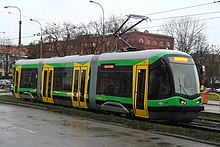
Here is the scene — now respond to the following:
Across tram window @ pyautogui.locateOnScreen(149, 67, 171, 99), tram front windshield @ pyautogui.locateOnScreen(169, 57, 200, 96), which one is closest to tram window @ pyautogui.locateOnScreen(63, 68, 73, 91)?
tram window @ pyautogui.locateOnScreen(149, 67, 171, 99)

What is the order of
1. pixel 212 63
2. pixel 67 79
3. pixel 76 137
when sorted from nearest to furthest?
pixel 76 137, pixel 67 79, pixel 212 63

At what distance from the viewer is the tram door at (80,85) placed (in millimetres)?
21656

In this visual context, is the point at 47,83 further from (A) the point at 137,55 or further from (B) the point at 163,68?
(B) the point at 163,68

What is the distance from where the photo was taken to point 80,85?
22.1m

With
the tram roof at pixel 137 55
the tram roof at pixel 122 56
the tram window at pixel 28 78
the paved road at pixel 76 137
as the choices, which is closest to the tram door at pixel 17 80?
the tram window at pixel 28 78

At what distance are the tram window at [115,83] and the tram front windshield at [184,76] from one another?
8.24ft

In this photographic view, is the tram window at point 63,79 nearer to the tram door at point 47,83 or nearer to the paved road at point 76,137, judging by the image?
the tram door at point 47,83

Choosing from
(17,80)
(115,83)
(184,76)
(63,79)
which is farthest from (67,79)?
(184,76)

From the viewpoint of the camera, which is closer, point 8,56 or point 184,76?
point 184,76

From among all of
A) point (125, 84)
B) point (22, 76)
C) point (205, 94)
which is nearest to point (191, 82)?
point (125, 84)

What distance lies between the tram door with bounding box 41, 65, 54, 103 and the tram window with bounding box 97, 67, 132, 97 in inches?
239

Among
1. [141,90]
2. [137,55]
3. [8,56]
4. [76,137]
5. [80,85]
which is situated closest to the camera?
[76,137]

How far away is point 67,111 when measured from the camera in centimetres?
2045

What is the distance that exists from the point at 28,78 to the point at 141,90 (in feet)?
45.4
